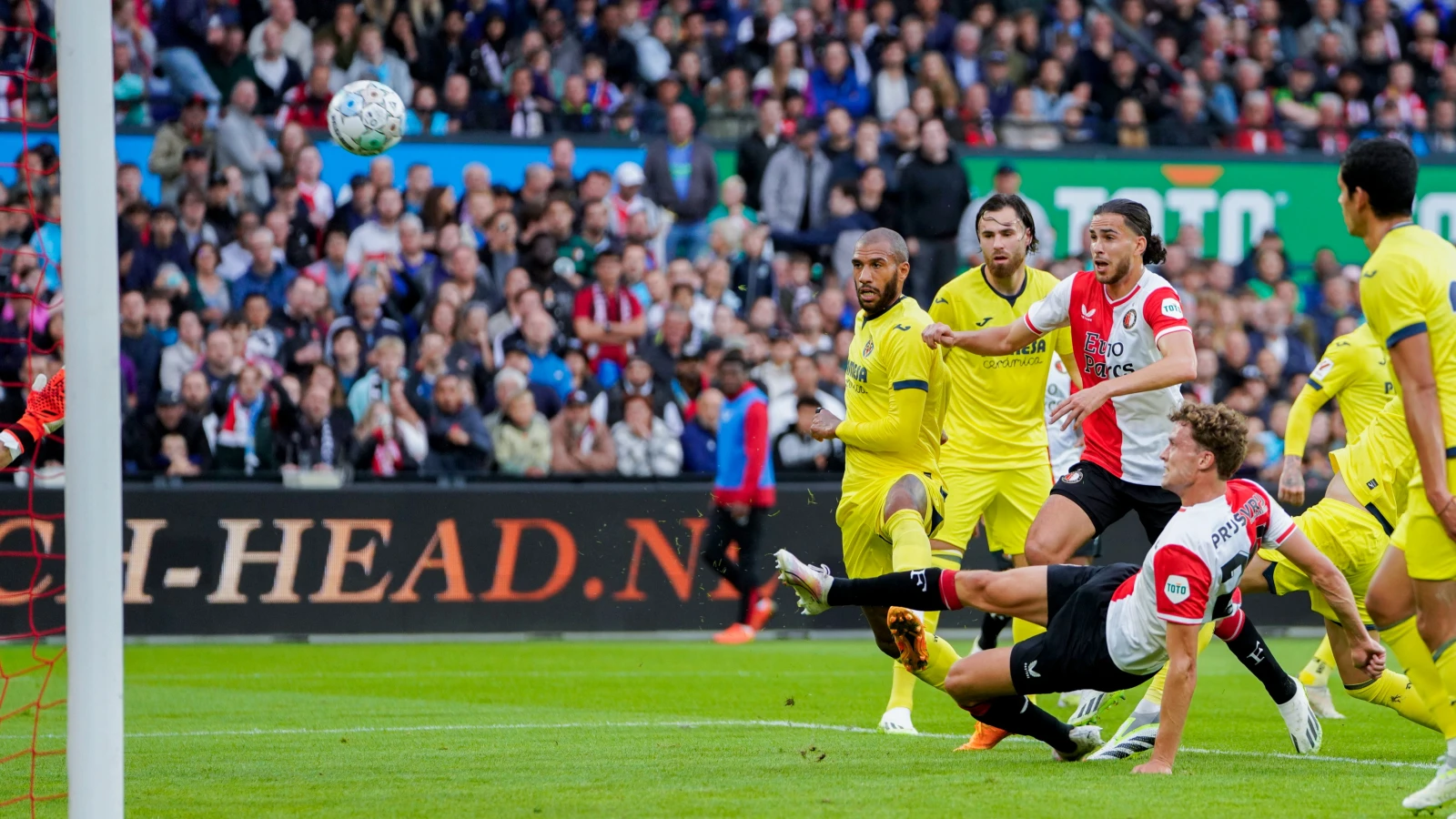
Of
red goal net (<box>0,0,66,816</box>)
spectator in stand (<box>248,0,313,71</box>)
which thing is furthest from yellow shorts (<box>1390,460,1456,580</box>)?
spectator in stand (<box>248,0,313,71</box>)

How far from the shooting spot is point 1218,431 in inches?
277

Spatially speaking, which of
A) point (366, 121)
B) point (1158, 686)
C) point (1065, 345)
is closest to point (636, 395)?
point (366, 121)

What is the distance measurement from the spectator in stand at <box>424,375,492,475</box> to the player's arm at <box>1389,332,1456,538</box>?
36.0 feet

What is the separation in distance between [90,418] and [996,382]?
18.5 ft

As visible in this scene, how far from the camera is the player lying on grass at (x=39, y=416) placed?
313 inches

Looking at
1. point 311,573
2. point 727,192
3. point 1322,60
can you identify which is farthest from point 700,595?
point 1322,60

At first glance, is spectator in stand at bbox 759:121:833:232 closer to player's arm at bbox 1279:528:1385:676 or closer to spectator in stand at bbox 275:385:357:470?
spectator in stand at bbox 275:385:357:470

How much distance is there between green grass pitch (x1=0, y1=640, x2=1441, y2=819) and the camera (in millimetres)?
6613

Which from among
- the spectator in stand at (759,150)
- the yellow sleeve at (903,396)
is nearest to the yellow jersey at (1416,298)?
the yellow sleeve at (903,396)

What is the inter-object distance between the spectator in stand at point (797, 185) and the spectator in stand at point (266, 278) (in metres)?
5.11

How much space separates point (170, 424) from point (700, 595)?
198 inches

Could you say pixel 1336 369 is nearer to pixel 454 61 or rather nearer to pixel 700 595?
pixel 700 595

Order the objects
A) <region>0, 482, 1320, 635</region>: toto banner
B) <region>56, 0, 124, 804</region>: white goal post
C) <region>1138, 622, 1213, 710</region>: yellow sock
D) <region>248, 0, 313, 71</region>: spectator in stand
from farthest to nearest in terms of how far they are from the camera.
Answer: <region>248, 0, 313, 71</region>: spectator in stand < <region>0, 482, 1320, 635</region>: toto banner < <region>1138, 622, 1213, 710</region>: yellow sock < <region>56, 0, 124, 804</region>: white goal post

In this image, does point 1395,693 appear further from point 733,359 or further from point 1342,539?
point 733,359
